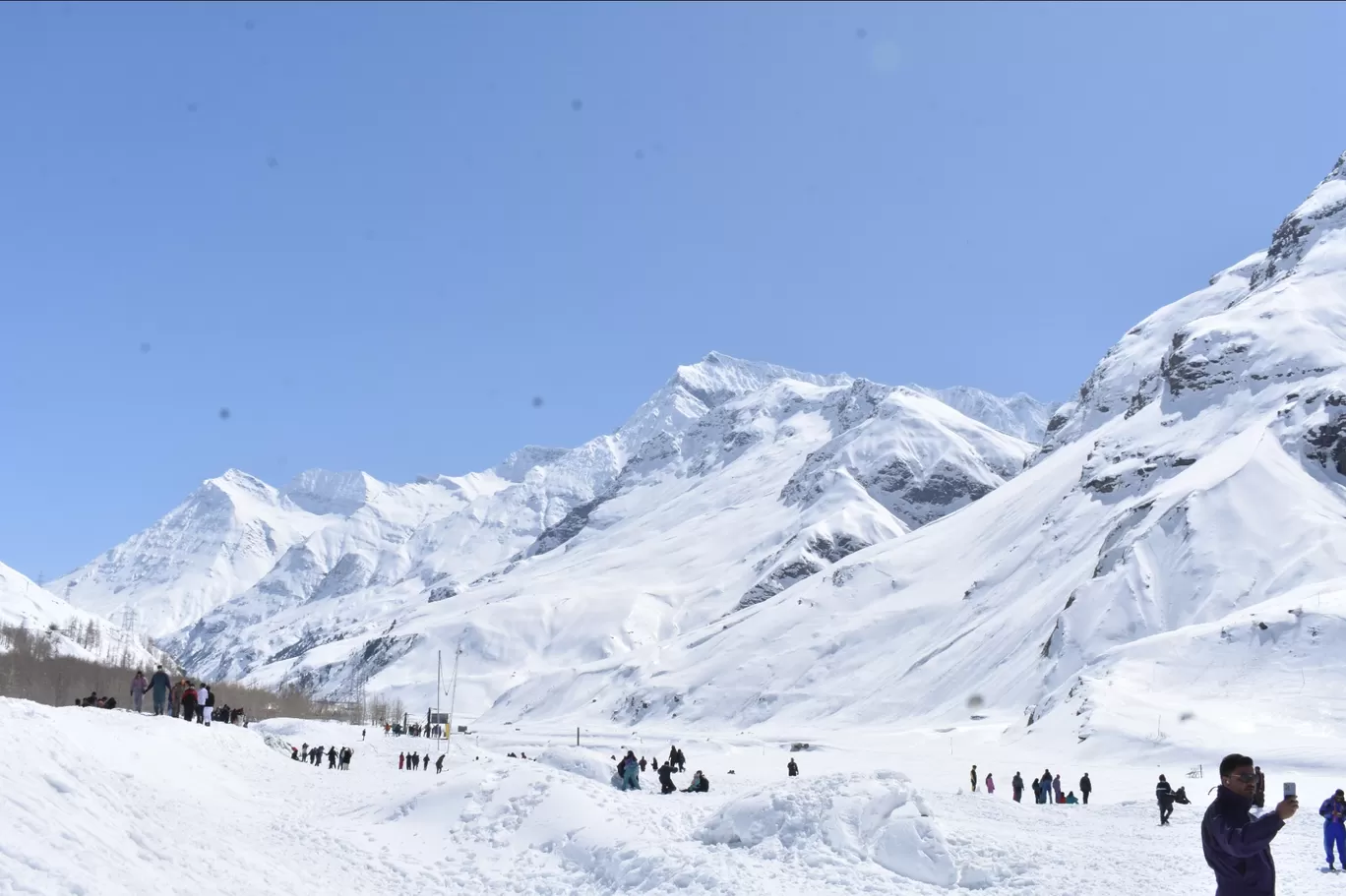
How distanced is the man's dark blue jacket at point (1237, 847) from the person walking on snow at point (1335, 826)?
16.1 m

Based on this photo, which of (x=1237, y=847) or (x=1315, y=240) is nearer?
(x=1237, y=847)

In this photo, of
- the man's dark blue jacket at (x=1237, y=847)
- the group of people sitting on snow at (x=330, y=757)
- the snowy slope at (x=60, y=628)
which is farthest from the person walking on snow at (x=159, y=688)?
the snowy slope at (x=60, y=628)

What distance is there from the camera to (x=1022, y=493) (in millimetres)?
197500

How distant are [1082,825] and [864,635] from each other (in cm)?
14630

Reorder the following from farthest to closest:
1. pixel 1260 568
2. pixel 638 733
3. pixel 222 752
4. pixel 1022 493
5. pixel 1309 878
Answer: pixel 1022 493 → pixel 638 733 → pixel 1260 568 → pixel 222 752 → pixel 1309 878

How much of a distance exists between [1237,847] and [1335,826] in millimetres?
16830

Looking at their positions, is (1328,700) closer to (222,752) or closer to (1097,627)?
(1097,627)

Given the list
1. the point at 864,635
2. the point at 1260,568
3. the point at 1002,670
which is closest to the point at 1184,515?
the point at 1260,568

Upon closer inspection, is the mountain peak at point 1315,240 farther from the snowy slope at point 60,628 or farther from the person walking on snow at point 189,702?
the snowy slope at point 60,628

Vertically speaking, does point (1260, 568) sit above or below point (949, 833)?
above

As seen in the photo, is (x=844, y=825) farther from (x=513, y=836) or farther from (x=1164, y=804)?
(x=1164, y=804)

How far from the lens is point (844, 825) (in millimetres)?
22969

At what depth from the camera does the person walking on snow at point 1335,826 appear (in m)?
22.3

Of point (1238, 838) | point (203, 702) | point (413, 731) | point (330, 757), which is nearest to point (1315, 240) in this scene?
point (413, 731)
